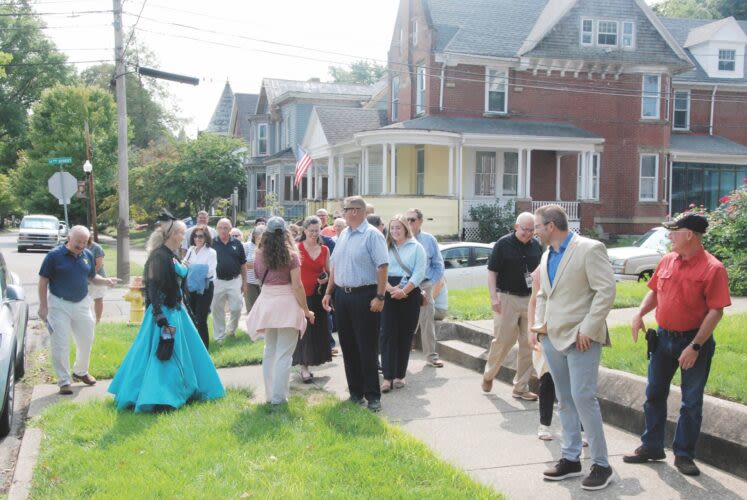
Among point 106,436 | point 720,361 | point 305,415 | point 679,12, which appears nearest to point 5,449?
point 106,436

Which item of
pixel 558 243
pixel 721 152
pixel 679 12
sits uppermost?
pixel 679 12

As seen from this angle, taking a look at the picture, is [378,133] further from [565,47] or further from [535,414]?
[535,414]

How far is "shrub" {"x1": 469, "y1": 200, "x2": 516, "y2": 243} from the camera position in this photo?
28.5 meters

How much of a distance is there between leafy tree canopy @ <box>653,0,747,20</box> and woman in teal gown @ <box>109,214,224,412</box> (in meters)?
59.5

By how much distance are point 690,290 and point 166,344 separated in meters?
4.71

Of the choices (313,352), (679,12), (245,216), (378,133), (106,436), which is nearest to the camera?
(106,436)

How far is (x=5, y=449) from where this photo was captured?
6.95 meters

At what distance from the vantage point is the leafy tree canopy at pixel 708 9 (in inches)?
2263

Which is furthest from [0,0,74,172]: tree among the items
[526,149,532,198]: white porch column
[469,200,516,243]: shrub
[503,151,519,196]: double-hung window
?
[469,200,516,243]: shrub

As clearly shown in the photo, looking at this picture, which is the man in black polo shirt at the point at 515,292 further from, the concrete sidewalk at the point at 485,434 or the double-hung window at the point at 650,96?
the double-hung window at the point at 650,96

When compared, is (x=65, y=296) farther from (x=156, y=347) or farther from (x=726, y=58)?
(x=726, y=58)

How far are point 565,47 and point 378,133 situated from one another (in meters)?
9.01

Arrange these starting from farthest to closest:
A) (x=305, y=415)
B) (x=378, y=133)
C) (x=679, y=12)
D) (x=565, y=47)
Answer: (x=679, y=12), (x=565, y=47), (x=378, y=133), (x=305, y=415)

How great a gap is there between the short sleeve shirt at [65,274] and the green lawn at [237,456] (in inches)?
61.5
